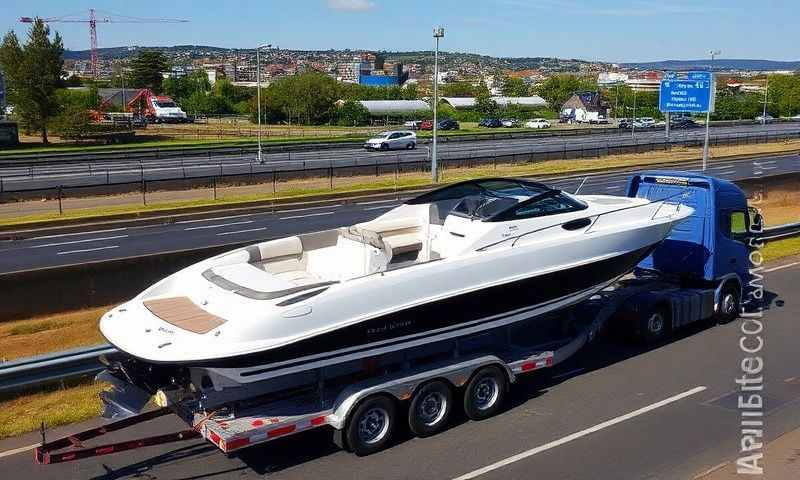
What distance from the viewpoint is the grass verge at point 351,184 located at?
3024 centimetres

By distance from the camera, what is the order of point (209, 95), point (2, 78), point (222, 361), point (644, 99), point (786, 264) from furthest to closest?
point (644, 99) → point (209, 95) → point (2, 78) → point (786, 264) → point (222, 361)

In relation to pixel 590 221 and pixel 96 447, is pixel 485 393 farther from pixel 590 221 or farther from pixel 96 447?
pixel 96 447

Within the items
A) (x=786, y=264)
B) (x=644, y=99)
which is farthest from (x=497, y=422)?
(x=644, y=99)

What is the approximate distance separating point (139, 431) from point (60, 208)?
23.1 meters

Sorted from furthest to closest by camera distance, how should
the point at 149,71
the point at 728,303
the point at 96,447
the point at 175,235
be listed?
the point at 149,71, the point at 175,235, the point at 728,303, the point at 96,447

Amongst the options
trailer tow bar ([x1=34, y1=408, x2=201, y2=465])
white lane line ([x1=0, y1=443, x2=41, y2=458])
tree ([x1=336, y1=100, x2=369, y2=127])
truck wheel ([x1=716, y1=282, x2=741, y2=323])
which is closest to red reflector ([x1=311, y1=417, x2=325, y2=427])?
trailer tow bar ([x1=34, y1=408, x2=201, y2=465])

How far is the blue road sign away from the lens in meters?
45.3

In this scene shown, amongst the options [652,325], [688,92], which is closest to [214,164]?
[688,92]

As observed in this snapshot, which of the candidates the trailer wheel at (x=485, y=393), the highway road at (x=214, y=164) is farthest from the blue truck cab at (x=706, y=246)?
the highway road at (x=214, y=164)

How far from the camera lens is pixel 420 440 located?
9.36 m

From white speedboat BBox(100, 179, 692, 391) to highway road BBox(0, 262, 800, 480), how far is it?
1100 mm

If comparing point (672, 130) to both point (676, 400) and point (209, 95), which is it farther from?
point (676, 400)

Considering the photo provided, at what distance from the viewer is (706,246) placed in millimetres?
13719

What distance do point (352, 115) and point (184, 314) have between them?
86935mm
